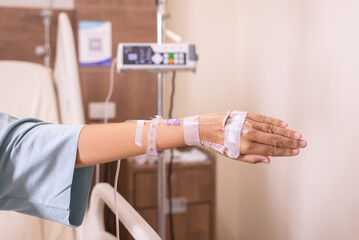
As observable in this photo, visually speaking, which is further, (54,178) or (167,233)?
(167,233)

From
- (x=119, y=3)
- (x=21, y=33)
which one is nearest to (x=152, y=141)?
(x=119, y=3)

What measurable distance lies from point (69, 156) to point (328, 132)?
35.7 inches

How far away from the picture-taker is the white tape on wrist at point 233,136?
2.25ft

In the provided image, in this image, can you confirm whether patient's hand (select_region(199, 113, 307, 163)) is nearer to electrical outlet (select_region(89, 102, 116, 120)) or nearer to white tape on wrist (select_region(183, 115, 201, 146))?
white tape on wrist (select_region(183, 115, 201, 146))

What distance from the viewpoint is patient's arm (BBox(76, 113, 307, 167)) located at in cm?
69

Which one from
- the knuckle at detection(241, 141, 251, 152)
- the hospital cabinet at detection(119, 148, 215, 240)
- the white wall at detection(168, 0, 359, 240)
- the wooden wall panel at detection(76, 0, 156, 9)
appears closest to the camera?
the knuckle at detection(241, 141, 251, 152)

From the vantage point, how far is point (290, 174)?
5.12 feet

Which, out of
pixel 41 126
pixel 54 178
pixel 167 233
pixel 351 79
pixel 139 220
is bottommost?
pixel 167 233

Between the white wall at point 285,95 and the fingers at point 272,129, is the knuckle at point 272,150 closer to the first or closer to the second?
the fingers at point 272,129

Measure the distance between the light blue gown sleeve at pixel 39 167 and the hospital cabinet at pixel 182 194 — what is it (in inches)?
40.0

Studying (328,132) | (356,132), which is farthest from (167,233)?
(356,132)

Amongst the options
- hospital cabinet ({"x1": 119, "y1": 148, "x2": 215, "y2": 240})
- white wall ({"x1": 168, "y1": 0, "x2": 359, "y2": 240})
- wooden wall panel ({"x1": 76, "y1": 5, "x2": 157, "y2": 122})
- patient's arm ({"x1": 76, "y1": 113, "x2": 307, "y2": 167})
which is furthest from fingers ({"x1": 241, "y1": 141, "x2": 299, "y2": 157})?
wooden wall panel ({"x1": 76, "y1": 5, "x2": 157, "y2": 122})

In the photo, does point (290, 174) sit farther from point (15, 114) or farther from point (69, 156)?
point (15, 114)

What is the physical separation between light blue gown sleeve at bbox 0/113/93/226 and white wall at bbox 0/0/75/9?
1.54m
